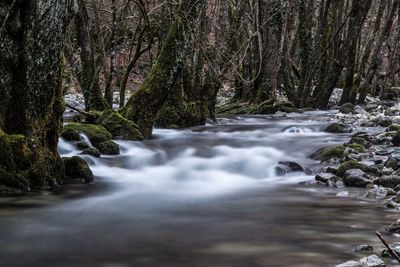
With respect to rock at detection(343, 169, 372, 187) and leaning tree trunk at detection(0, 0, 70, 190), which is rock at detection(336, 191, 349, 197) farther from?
leaning tree trunk at detection(0, 0, 70, 190)

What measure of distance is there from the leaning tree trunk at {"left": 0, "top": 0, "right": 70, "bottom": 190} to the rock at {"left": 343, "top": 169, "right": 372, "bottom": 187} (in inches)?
145

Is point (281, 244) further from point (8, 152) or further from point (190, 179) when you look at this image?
point (190, 179)

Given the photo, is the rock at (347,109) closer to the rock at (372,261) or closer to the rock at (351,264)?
the rock at (372,261)

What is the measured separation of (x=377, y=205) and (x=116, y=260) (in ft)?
9.91

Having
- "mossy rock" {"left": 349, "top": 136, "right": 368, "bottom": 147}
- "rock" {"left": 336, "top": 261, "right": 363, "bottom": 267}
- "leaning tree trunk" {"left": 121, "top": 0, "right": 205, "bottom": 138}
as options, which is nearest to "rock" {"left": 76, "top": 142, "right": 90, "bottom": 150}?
"leaning tree trunk" {"left": 121, "top": 0, "right": 205, "bottom": 138}

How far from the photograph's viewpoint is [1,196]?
5.39 meters

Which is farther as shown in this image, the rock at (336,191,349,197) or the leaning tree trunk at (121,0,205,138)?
the leaning tree trunk at (121,0,205,138)

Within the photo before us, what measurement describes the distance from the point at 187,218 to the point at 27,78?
2388 mm

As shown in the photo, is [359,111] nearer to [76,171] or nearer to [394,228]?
[76,171]

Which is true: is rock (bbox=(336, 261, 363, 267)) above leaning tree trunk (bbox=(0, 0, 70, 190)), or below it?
below

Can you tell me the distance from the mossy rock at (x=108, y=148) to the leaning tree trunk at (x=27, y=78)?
2.54 metres

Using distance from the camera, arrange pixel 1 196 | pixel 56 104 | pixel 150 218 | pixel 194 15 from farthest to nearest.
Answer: pixel 194 15
pixel 56 104
pixel 1 196
pixel 150 218

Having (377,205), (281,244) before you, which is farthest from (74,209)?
(377,205)

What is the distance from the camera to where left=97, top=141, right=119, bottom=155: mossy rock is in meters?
8.49
